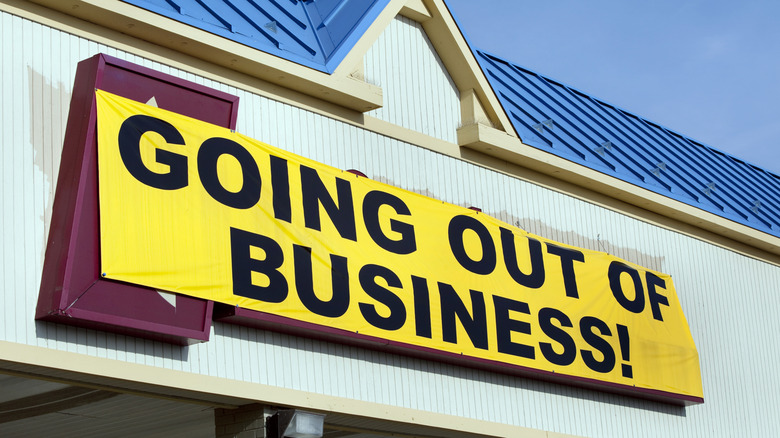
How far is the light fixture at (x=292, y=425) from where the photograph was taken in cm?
1322

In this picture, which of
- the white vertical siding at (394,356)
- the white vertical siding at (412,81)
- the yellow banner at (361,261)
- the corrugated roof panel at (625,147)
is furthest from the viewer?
the corrugated roof panel at (625,147)

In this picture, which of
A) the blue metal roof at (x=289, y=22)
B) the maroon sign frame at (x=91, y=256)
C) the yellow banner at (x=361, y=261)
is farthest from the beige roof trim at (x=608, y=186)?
the maroon sign frame at (x=91, y=256)

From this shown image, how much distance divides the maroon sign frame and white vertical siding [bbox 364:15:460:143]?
431cm

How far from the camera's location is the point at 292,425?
1323cm

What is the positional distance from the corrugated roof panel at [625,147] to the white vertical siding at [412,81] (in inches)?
33.5

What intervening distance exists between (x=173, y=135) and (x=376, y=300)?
3.60 m

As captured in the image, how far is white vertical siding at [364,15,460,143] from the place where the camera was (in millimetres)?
16641

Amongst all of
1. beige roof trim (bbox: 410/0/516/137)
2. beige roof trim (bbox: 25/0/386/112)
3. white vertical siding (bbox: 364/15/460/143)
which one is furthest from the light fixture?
beige roof trim (bbox: 410/0/516/137)

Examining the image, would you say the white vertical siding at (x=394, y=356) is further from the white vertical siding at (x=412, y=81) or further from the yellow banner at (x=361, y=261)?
the yellow banner at (x=361, y=261)

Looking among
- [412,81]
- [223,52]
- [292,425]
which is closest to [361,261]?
[292,425]

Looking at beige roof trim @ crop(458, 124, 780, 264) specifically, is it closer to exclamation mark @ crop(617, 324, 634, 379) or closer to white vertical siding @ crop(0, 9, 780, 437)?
white vertical siding @ crop(0, 9, 780, 437)

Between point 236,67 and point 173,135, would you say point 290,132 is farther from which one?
point 173,135

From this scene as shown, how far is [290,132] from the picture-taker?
14.9 meters

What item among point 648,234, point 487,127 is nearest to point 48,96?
point 487,127
